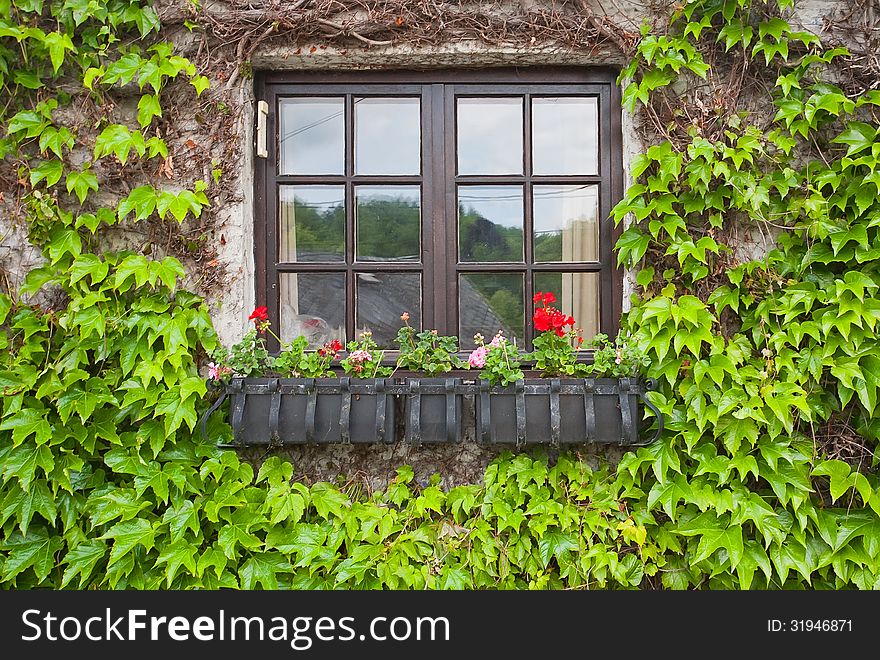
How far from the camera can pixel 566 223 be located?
8.06 feet

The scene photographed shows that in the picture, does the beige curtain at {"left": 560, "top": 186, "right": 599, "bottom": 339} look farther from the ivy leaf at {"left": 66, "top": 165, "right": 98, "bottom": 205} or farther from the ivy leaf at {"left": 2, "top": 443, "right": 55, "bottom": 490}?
→ the ivy leaf at {"left": 2, "top": 443, "right": 55, "bottom": 490}

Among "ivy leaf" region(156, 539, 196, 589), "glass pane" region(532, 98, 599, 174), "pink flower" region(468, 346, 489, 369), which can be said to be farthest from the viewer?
"glass pane" region(532, 98, 599, 174)

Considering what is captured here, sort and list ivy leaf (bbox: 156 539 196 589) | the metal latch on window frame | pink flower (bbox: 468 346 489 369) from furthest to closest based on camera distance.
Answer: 1. the metal latch on window frame
2. pink flower (bbox: 468 346 489 369)
3. ivy leaf (bbox: 156 539 196 589)

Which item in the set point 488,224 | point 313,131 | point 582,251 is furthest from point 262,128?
point 582,251

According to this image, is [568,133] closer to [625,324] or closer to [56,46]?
[625,324]

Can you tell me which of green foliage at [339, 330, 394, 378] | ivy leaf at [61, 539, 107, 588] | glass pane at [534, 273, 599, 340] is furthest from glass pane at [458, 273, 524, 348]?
ivy leaf at [61, 539, 107, 588]

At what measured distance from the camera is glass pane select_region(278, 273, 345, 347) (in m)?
2.45

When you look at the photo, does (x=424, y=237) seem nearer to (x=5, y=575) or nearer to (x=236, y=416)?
(x=236, y=416)

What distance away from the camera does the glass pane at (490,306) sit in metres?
2.43

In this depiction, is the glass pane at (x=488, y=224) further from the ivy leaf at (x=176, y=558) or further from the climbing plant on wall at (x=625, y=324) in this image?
the ivy leaf at (x=176, y=558)

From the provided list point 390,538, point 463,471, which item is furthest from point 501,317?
point 390,538

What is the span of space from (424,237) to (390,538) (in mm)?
1174

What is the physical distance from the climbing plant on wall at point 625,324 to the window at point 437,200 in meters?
0.24

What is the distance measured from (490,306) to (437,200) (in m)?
0.48
